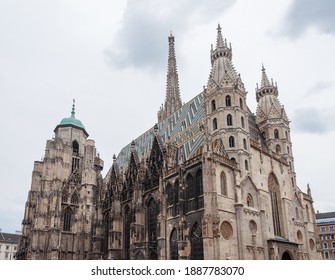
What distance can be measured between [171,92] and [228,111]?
141 feet

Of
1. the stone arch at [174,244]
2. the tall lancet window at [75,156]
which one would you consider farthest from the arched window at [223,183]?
the tall lancet window at [75,156]

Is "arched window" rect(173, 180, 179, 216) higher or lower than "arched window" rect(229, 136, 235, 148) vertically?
lower

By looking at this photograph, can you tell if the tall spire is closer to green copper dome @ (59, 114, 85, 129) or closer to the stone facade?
green copper dome @ (59, 114, 85, 129)

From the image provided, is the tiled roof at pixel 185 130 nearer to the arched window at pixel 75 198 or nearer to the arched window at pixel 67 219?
the arched window at pixel 75 198

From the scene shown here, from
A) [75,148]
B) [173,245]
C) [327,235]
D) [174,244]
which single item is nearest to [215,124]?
[174,244]

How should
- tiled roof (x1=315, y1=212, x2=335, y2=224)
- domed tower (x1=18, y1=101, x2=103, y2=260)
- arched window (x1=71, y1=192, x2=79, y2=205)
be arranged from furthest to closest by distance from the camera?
tiled roof (x1=315, y1=212, x2=335, y2=224) < arched window (x1=71, y1=192, x2=79, y2=205) < domed tower (x1=18, y1=101, x2=103, y2=260)

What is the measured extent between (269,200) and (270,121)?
14524 millimetres

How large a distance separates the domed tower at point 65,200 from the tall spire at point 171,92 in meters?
20.6

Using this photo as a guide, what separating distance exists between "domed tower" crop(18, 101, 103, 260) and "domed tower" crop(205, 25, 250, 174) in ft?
96.3

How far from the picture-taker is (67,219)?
65062mm

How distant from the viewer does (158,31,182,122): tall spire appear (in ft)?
280

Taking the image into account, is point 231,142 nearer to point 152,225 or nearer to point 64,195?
point 152,225

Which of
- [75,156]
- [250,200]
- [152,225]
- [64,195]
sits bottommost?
[152,225]

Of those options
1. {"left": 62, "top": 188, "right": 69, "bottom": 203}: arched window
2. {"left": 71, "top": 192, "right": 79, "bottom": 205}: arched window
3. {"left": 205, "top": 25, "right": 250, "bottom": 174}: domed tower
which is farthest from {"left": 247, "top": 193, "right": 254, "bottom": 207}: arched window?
{"left": 62, "top": 188, "right": 69, "bottom": 203}: arched window
